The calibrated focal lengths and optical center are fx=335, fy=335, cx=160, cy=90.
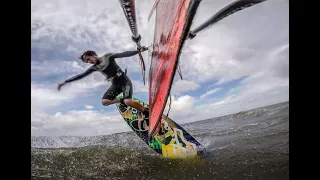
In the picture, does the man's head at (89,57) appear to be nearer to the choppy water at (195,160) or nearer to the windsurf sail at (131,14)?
the windsurf sail at (131,14)

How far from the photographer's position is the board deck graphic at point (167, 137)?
334 centimetres

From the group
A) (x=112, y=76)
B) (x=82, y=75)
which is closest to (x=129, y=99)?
(x=112, y=76)

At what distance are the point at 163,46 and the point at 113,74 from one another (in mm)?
569

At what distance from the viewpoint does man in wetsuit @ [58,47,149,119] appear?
329 centimetres

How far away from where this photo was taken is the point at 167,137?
3.37 meters

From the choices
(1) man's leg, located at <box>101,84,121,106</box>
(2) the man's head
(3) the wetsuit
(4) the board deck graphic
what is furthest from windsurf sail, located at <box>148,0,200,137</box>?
(2) the man's head

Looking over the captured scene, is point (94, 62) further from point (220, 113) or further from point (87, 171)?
point (220, 113)

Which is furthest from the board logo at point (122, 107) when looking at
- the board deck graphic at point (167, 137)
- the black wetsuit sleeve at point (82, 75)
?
the black wetsuit sleeve at point (82, 75)

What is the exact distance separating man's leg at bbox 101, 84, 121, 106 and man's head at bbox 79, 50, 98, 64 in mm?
309

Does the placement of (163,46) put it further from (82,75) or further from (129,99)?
(82,75)
